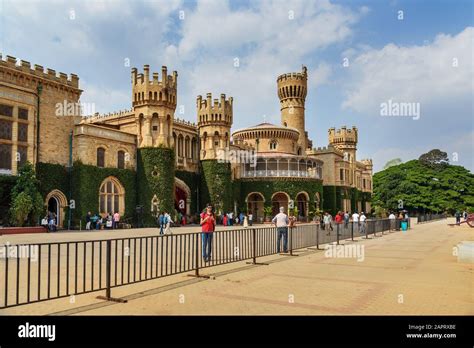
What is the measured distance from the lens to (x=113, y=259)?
13109 mm

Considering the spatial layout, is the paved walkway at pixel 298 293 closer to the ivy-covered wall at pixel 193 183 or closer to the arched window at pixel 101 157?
the arched window at pixel 101 157

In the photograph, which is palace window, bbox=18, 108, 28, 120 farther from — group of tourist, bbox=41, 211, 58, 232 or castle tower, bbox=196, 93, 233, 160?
castle tower, bbox=196, 93, 233, 160

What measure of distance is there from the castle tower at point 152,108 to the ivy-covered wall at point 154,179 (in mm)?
945

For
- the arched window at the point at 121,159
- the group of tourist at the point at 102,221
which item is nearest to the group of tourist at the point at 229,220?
the arched window at the point at 121,159

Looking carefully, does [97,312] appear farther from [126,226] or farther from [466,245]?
[126,226]

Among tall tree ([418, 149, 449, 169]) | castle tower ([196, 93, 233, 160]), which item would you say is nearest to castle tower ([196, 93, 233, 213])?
castle tower ([196, 93, 233, 160])

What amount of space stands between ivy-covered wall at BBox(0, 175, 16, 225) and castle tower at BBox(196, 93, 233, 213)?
776 inches

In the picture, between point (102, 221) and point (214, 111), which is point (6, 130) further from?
point (214, 111)

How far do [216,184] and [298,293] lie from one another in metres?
33.4

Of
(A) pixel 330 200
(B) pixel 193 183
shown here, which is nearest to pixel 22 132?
(B) pixel 193 183
